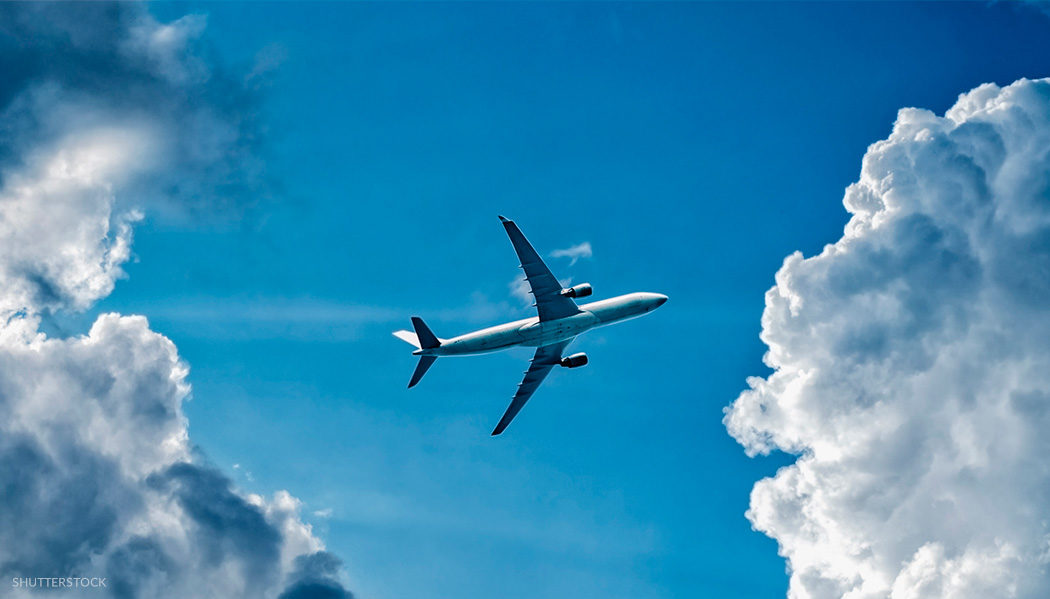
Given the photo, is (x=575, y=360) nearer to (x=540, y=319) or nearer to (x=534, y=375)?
(x=534, y=375)

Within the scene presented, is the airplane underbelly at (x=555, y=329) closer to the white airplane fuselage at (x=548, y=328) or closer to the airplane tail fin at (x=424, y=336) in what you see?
the white airplane fuselage at (x=548, y=328)

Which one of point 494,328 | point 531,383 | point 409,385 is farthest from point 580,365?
point 409,385

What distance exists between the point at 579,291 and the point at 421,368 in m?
22.1

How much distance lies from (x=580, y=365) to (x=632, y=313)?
11183 mm

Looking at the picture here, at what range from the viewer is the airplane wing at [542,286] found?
288 feet

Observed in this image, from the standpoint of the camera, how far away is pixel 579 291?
303 feet

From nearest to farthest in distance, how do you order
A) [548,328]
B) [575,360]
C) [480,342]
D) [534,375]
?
1. [480,342]
2. [548,328]
3. [575,360]
4. [534,375]

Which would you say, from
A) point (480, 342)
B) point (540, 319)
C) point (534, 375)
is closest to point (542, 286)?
point (540, 319)

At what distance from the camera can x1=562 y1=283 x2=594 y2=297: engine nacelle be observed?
9145cm

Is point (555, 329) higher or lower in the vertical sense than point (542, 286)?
lower

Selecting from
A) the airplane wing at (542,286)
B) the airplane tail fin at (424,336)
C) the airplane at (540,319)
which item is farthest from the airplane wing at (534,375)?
the airplane tail fin at (424,336)

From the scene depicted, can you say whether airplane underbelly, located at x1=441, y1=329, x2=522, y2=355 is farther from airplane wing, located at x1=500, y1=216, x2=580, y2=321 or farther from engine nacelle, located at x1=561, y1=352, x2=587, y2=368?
engine nacelle, located at x1=561, y1=352, x2=587, y2=368

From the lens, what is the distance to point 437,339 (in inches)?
3585

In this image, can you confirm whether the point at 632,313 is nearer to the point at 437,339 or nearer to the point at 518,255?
A: the point at 518,255
